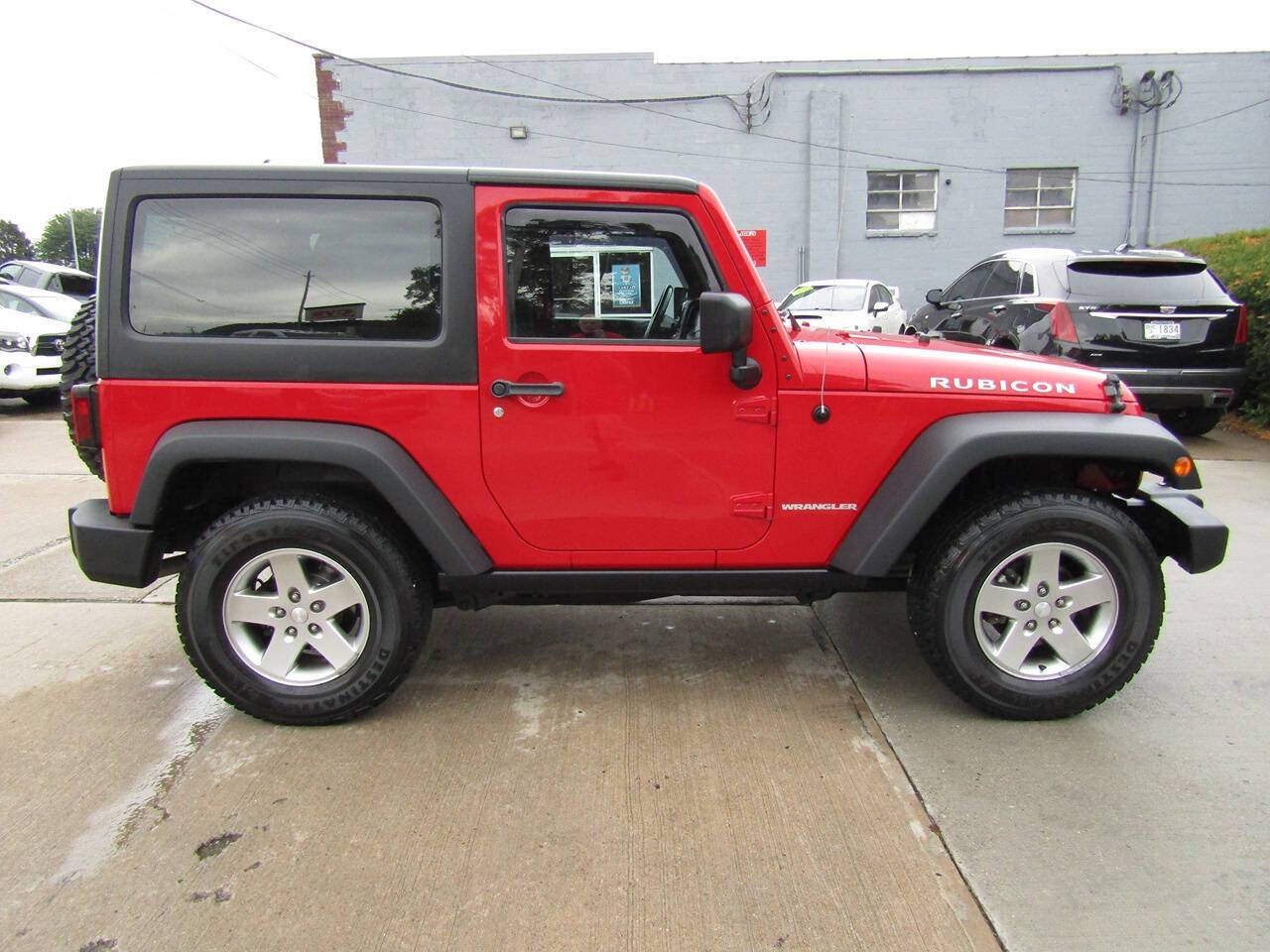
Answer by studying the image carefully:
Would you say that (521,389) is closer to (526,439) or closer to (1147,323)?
(526,439)

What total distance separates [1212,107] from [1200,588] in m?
16.9

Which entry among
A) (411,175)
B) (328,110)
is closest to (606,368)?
(411,175)

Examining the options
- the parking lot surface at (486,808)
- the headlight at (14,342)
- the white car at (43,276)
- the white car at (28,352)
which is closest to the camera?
the parking lot surface at (486,808)

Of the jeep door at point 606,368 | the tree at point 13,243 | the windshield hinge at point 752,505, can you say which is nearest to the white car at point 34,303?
the jeep door at point 606,368

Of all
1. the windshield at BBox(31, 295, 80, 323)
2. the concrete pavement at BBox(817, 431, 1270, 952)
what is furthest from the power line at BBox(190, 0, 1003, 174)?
the concrete pavement at BBox(817, 431, 1270, 952)

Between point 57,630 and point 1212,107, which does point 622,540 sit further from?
point 1212,107

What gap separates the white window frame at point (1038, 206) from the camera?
17.0 metres

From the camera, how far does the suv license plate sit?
699cm

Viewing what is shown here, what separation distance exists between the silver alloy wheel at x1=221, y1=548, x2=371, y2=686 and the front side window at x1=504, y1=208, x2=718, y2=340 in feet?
3.55

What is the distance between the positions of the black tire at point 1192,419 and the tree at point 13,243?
90.2 metres

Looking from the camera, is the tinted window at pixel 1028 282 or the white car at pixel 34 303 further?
the white car at pixel 34 303

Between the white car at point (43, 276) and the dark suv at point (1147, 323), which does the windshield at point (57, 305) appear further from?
the dark suv at point (1147, 323)

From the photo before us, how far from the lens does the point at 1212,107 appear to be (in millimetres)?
16625

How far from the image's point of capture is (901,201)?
1723 centimetres
